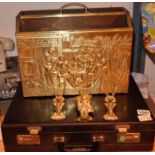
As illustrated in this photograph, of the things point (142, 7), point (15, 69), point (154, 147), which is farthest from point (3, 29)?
point (154, 147)

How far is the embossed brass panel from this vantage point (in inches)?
31.6

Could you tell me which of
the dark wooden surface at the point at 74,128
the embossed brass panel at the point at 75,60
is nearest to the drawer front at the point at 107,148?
the dark wooden surface at the point at 74,128

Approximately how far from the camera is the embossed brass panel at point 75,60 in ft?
2.63

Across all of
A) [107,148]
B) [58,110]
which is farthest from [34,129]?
[107,148]

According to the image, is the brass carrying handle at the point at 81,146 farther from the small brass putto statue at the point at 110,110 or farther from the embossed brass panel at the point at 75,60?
the embossed brass panel at the point at 75,60

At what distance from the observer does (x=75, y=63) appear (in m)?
0.85

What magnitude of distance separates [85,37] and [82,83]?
161mm

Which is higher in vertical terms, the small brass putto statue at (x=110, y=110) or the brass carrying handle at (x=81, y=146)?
the small brass putto statue at (x=110, y=110)

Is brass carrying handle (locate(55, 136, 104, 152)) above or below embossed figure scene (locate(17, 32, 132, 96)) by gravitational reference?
below

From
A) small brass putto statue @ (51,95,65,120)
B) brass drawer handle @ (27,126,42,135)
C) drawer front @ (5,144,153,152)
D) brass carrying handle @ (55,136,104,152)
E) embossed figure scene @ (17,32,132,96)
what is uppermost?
embossed figure scene @ (17,32,132,96)

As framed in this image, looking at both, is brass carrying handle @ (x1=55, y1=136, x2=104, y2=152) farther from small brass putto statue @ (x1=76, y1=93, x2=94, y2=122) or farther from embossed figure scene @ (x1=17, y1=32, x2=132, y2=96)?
embossed figure scene @ (x1=17, y1=32, x2=132, y2=96)

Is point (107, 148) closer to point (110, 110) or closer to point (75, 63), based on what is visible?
point (110, 110)

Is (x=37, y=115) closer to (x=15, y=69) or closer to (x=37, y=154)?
(x=37, y=154)

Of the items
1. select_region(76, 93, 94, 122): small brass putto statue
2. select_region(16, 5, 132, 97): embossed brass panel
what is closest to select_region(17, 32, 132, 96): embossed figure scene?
select_region(16, 5, 132, 97): embossed brass panel
